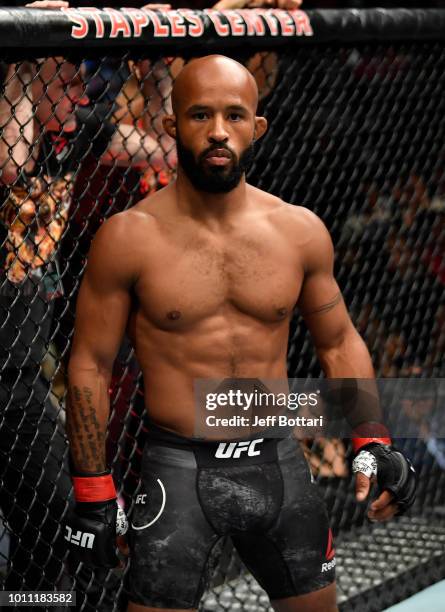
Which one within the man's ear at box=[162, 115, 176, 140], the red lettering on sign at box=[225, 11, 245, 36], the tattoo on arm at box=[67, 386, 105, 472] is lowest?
the tattoo on arm at box=[67, 386, 105, 472]

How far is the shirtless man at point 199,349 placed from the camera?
2445 millimetres

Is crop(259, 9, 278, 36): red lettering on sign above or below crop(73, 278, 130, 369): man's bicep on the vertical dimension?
above

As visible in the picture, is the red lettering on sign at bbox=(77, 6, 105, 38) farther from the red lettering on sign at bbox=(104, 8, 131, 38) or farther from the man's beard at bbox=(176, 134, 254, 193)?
the man's beard at bbox=(176, 134, 254, 193)

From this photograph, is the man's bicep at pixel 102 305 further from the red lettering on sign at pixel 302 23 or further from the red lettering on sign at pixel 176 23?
the red lettering on sign at pixel 302 23

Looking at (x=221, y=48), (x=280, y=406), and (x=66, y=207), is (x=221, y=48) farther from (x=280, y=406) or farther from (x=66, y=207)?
(x=280, y=406)

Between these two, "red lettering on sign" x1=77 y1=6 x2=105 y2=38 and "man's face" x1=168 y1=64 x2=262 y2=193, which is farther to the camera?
"red lettering on sign" x1=77 y1=6 x2=105 y2=38

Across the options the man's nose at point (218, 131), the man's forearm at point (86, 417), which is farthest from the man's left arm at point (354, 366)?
the man's forearm at point (86, 417)

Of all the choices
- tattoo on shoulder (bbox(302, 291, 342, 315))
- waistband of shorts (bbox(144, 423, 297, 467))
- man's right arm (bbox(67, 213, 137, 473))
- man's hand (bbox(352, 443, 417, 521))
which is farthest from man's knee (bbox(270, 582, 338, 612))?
tattoo on shoulder (bbox(302, 291, 342, 315))

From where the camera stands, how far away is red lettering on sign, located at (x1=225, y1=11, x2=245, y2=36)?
3.13 m

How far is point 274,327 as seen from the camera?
259cm

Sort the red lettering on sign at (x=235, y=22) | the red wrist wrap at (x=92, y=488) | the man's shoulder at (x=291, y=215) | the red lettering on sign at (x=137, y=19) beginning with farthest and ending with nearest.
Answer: the red lettering on sign at (x=235, y=22) → the red lettering on sign at (x=137, y=19) → the man's shoulder at (x=291, y=215) → the red wrist wrap at (x=92, y=488)

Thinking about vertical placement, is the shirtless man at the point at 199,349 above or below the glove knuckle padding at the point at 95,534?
above

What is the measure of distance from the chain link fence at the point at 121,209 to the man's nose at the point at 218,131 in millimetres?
608

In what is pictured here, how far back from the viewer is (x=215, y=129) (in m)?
2.39
